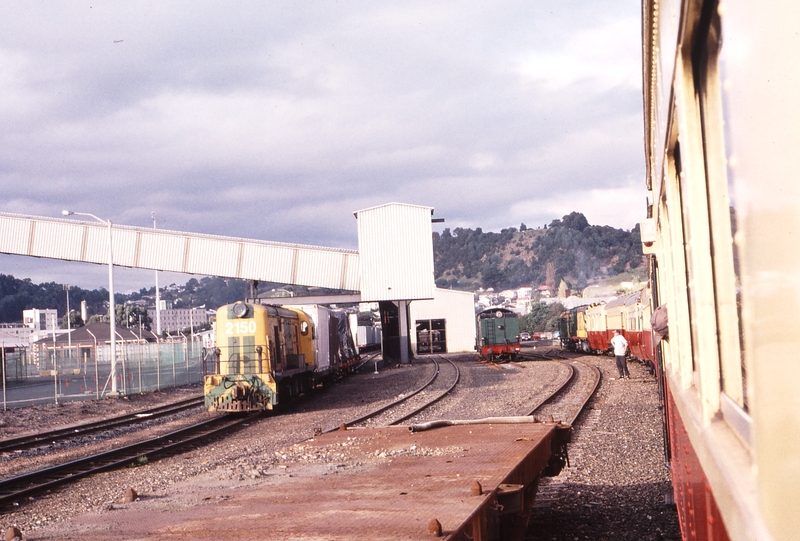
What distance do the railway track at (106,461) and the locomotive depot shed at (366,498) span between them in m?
6.53

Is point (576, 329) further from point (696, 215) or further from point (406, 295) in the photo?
point (696, 215)

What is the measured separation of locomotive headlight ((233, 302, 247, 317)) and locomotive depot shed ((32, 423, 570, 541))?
49.2ft

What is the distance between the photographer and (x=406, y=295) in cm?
3934

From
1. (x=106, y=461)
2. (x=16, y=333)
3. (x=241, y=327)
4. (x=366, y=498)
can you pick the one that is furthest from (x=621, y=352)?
(x=16, y=333)

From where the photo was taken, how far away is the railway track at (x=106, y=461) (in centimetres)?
1103

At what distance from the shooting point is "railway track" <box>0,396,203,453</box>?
1658 cm

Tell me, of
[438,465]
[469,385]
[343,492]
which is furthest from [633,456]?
[469,385]

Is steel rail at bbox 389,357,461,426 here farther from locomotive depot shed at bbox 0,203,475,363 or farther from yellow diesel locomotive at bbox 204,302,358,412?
locomotive depot shed at bbox 0,203,475,363

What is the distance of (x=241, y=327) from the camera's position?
21.2m

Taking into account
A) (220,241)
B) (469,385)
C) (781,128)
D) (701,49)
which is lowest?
(469,385)

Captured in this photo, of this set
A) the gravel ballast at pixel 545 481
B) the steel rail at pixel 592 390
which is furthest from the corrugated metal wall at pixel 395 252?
the gravel ballast at pixel 545 481

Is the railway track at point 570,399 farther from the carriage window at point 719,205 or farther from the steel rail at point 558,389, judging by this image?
the carriage window at point 719,205

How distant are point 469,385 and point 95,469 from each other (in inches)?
617

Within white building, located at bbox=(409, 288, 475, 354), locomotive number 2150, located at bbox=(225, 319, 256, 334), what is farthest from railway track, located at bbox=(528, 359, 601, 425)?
white building, located at bbox=(409, 288, 475, 354)
